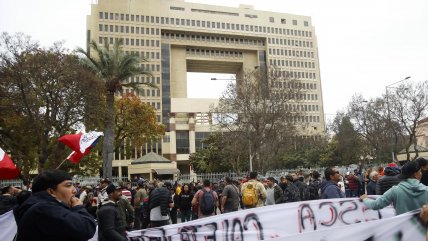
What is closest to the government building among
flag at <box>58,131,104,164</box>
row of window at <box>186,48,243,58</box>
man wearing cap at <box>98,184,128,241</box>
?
row of window at <box>186,48,243,58</box>

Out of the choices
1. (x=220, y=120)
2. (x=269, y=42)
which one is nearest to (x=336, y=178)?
(x=220, y=120)

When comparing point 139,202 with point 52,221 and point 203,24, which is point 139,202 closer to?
point 52,221

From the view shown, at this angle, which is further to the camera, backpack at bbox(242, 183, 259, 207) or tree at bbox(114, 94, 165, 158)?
tree at bbox(114, 94, 165, 158)

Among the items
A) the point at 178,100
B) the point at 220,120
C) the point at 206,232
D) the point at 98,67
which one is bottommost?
the point at 206,232

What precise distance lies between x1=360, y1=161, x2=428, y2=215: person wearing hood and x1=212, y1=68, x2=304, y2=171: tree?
30.3 m

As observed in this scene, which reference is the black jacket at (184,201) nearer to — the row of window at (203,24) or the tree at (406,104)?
the tree at (406,104)

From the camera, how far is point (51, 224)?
117 inches

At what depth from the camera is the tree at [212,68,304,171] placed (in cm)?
3528

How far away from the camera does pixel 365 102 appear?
5088cm

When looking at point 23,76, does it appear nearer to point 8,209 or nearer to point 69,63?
point 69,63

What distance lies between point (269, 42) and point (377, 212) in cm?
10474

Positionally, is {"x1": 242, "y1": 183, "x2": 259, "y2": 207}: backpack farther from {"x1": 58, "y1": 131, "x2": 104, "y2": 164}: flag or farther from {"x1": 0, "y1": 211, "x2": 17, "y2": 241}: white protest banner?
{"x1": 0, "y1": 211, "x2": 17, "y2": 241}: white protest banner

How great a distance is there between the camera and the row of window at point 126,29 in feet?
298

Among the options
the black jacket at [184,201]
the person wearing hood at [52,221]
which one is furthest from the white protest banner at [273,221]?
the black jacket at [184,201]
